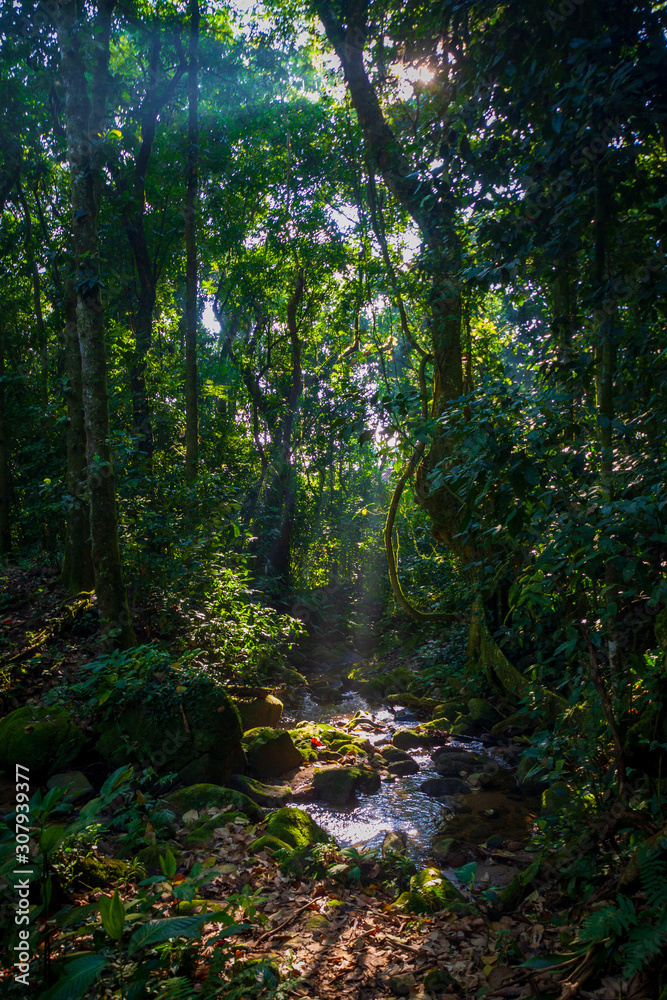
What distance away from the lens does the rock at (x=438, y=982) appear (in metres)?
3.08

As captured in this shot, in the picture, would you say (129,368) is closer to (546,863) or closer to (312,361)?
(312,361)

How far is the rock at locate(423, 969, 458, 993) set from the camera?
3.08 metres

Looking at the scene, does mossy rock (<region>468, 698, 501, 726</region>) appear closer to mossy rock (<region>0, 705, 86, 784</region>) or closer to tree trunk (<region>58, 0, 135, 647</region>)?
tree trunk (<region>58, 0, 135, 647</region>)

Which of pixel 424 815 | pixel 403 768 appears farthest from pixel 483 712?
pixel 424 815

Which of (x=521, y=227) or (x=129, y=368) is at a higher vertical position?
(x=129, y=368)

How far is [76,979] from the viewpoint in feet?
7.16

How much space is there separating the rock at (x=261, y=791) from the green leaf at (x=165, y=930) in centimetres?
389

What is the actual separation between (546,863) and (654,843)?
116 cm

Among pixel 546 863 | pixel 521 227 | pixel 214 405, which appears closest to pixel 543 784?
pixel 546 863

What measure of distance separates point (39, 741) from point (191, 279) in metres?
9.31

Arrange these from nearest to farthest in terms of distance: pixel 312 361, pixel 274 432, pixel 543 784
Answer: pixel 543 784 < pixel 274 432 < pixel 312 361

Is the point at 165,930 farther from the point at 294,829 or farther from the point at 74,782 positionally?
the point at 74,782

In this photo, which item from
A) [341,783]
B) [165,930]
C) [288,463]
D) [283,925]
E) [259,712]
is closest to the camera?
[165,930]

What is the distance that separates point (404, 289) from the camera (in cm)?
968
